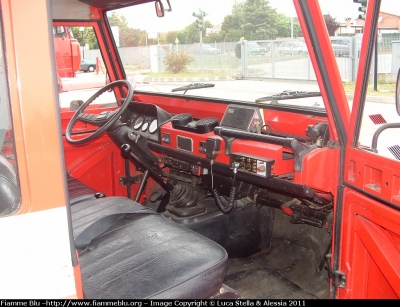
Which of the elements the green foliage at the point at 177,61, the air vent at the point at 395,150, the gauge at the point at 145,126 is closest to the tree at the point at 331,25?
the air vent at the point at 395,150

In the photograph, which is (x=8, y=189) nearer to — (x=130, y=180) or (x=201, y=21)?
(x=201, y=21)

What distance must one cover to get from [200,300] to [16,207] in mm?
877

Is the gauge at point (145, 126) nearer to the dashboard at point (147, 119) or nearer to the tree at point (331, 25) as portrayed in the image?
the dashboard at point (147, 119)

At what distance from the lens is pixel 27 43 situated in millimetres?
1076

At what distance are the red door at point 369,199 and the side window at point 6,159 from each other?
3.98ft

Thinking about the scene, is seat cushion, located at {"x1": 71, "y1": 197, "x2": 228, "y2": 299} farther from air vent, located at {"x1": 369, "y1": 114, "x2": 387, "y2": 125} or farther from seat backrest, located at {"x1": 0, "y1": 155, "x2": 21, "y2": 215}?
air vent, located at {"x1": 369, "y1": 114, "x2": 387, "y2": 125}

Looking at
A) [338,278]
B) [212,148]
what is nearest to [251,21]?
[212,148]

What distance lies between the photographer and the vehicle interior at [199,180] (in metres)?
1.88

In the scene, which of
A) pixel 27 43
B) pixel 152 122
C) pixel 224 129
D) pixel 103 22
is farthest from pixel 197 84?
pixel 27 43

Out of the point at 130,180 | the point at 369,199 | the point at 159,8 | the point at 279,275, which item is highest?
the point at 159,8

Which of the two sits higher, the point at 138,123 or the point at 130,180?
the point at 138,123

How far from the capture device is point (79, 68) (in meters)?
3.85

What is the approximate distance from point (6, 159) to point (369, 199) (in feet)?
4.21

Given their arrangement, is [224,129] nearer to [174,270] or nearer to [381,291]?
[174,270]
